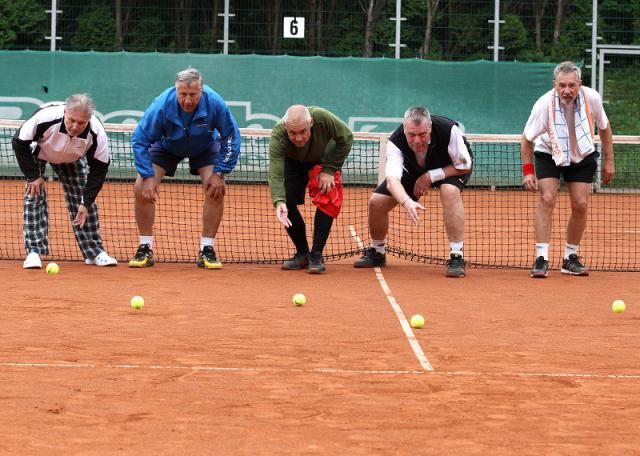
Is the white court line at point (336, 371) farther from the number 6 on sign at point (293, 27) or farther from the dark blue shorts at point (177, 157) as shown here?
the number 6 on sign at point (293, 27)

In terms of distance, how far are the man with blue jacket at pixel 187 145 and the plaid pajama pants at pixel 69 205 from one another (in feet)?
1.39

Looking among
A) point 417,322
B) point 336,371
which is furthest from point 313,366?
point 417,322

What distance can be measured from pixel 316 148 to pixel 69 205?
84.3 inches

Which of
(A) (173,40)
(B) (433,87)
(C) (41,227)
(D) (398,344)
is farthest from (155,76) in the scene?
(D) (398,344)

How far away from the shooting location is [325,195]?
31.2 feet

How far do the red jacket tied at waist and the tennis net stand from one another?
0.93 metres

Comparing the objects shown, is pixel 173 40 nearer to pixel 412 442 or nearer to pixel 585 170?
pixel 585 170

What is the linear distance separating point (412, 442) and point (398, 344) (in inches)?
81.9

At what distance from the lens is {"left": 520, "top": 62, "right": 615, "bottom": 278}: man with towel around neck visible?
9.23 metres

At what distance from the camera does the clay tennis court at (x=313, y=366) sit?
15.0 ft

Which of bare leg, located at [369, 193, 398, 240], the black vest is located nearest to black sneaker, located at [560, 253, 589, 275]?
the black vest

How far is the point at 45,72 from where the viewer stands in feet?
63.4

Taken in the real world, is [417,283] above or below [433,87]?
below

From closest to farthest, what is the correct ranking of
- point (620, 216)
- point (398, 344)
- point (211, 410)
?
1. point (211, 410)
2. point (398, 344)
3. point (620, 216)
